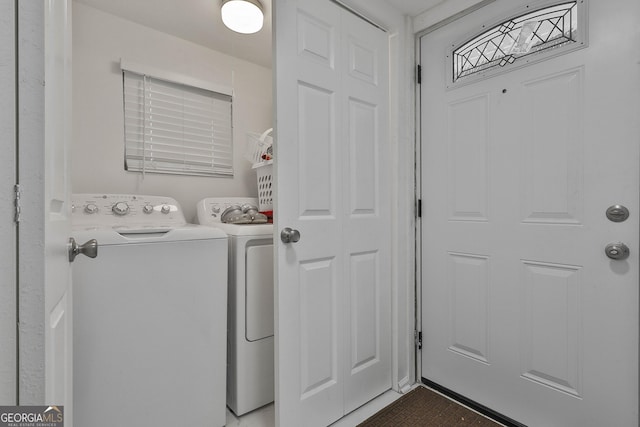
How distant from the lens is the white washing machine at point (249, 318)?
157 centimetres

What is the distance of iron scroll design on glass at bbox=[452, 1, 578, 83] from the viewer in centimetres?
136

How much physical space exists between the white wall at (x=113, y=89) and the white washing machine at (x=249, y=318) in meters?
0.73

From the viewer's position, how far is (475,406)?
→ 164cm

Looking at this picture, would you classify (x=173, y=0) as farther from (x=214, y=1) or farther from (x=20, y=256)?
(x=20, y=256)

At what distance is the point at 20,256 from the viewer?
522 millimetres

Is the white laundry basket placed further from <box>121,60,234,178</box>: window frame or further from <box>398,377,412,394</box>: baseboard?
<box>398,377,412,394</box>: baseboard

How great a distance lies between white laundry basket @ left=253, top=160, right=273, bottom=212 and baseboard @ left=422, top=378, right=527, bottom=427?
57.6 inches

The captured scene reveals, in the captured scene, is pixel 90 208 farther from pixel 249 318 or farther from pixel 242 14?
pixel 242 14

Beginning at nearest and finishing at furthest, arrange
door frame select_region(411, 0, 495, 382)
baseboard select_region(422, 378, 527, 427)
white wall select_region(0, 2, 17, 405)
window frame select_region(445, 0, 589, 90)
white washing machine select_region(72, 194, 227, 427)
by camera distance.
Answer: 1. white wall select_region(0, 2, 17, 405)
2. white washing machine select_region(72, 194, 227, 427)
3. window frame select_region(445, 0, 589, 90)
4. baseboard select_region(422, 378, 527, 427)
5. door frame select_region(411, 0, 495, 382)

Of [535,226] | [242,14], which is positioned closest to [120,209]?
[242,14]

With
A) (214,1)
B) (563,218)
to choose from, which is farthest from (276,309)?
(214,1)

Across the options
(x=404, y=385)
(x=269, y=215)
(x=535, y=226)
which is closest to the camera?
(x=535, y=226)

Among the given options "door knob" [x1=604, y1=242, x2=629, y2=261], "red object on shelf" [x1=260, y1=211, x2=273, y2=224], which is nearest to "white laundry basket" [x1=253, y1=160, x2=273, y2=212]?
"red object on shelf" [x1=260, y1=211, x2=273, y2=224]

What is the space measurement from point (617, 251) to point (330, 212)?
46.2 inches
